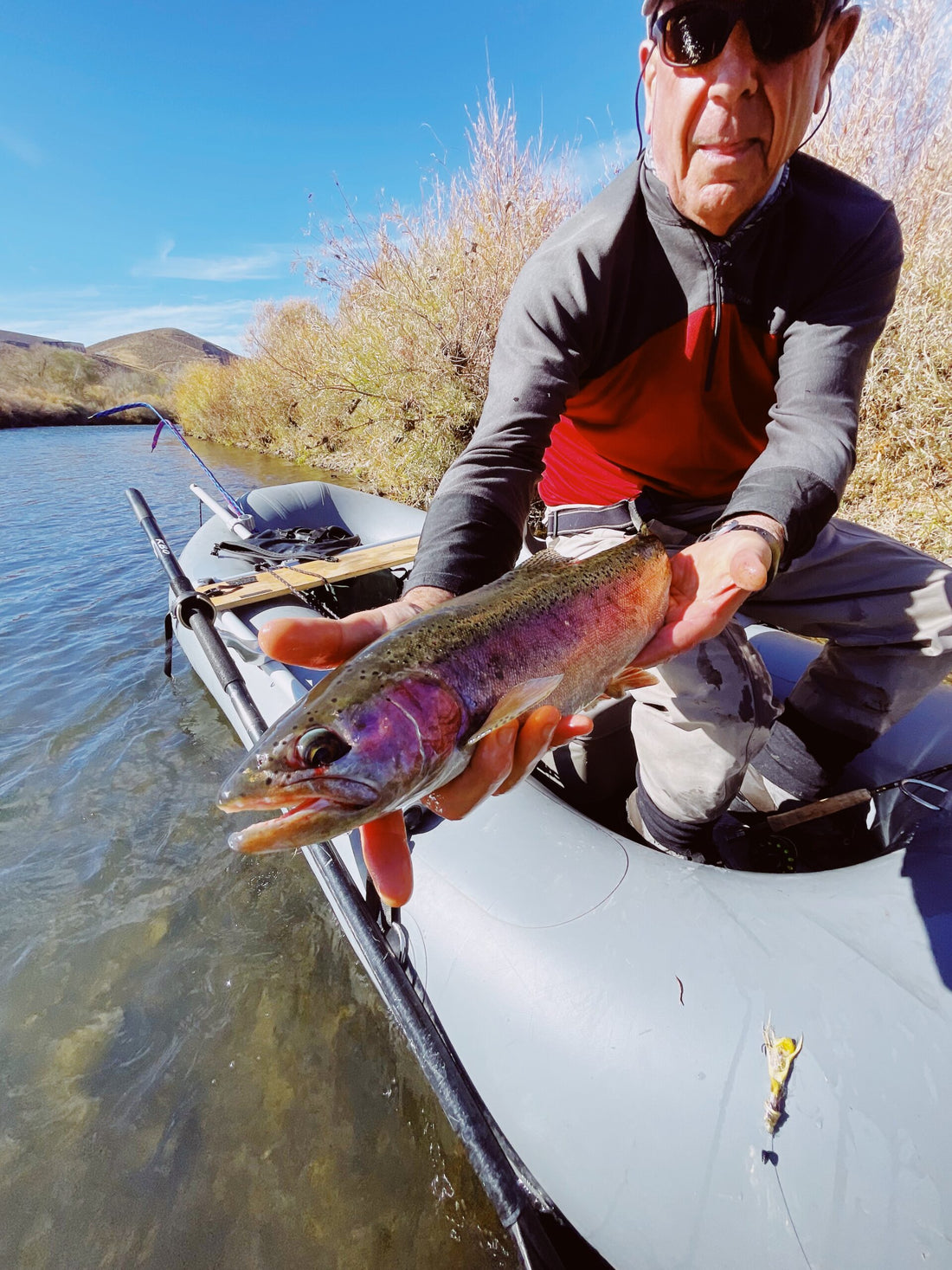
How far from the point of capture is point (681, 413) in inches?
91.3

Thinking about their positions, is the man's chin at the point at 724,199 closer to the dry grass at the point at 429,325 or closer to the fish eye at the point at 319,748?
the fish eye at the point at 319,748

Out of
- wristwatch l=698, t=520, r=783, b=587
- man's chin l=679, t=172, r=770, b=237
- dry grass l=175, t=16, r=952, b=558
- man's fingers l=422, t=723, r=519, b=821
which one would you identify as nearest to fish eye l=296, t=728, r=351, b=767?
man's fingers l=422, t=723, r=519, b=821

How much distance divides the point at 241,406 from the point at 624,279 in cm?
2398

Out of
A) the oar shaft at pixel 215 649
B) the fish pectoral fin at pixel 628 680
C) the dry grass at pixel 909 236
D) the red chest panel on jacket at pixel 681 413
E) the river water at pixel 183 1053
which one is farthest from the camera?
the dry grass at pixel 909 236

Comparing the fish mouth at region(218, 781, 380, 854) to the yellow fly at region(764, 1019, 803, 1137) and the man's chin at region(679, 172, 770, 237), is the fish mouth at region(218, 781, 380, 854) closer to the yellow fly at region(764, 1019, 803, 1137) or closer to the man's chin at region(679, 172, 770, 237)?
the yellow fly at region(764, 1019, 803, 1137)

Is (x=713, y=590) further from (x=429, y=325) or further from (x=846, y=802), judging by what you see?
(x=429, y=325)

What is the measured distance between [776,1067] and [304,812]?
1455 mm

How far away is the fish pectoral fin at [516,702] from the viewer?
1.40 m

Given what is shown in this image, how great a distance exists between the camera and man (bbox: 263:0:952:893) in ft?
6.07

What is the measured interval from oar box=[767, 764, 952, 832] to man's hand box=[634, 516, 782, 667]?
105 centimetres

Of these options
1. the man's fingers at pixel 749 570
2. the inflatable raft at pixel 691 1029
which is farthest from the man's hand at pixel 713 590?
the inflatable raft at pixel 691 1029

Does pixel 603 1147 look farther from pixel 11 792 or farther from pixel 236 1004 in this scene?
pixel 11 792

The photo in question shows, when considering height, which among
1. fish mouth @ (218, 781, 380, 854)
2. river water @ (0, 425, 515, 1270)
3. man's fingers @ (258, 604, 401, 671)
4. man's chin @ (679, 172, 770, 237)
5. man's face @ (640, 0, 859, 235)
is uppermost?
man's face @ (640, 0, 859, 235)

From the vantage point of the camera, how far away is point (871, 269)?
215 cm
